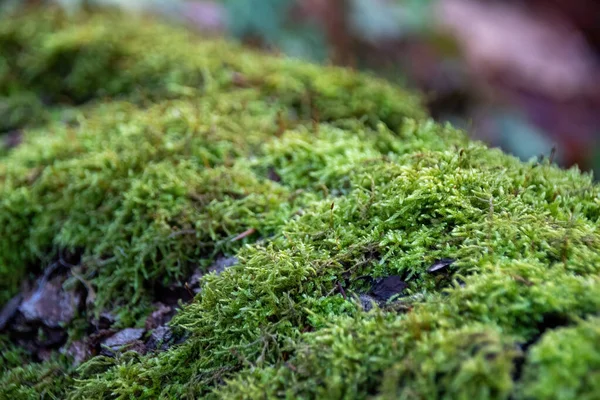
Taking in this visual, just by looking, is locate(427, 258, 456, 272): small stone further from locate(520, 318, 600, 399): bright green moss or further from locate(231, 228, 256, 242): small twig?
locate(231, 228, 256, 242): small twig

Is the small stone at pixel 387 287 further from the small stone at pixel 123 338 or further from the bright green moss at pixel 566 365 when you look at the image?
the small stone at pixel 123 338

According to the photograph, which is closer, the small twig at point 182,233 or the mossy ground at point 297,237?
the mossy ground at point 297,237

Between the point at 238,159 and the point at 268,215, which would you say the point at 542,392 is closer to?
the point at 268,215

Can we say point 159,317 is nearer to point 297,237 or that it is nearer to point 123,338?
point 123,338

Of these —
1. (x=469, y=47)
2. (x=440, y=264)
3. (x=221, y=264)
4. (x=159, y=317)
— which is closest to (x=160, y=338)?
(x=159, y=317)

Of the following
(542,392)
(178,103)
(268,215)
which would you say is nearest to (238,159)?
(268,215)

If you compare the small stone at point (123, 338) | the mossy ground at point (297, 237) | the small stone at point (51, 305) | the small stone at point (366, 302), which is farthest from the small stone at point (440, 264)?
the small stone at point (51, 305)

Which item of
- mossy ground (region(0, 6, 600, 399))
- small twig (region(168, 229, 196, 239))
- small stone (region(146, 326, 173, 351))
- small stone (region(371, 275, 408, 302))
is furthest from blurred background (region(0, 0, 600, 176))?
small stone (region(371, 275, 408, 302))
